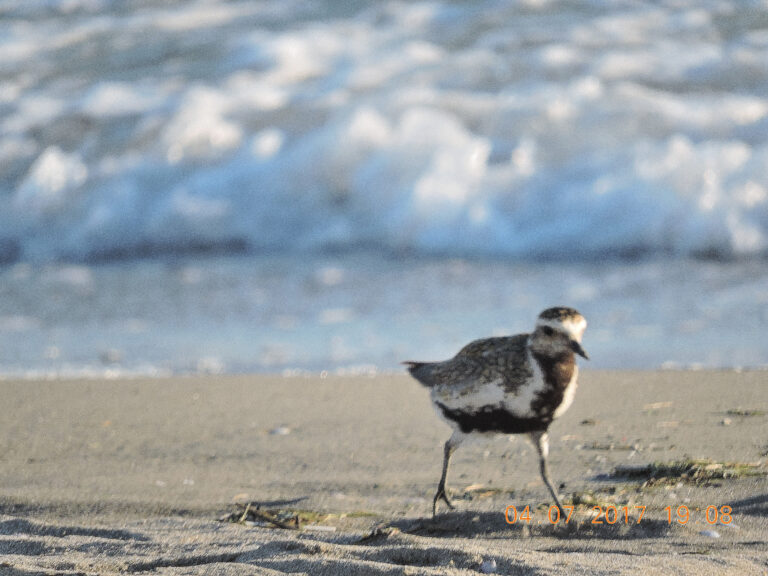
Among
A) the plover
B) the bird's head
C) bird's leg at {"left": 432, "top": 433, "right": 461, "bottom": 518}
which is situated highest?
the bird's head

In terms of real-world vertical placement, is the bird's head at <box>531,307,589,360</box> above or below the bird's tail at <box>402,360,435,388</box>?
above

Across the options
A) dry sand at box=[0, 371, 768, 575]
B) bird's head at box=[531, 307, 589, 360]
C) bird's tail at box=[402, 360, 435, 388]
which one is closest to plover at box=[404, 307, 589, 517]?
bird's head at box=[531, 307, 589, 360]

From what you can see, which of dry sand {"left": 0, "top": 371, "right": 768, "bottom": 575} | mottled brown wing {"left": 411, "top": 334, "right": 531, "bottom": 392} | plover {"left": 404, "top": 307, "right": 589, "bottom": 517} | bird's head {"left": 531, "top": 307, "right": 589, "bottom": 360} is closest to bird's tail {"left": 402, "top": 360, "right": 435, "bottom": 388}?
mottled brown wing {"left": 411, "top": 334, "right": 531, "bottom": 392}

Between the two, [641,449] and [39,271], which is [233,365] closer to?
[641,449]

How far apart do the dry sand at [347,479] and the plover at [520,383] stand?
0.36 metres

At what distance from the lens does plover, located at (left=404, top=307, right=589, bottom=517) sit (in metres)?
3.95

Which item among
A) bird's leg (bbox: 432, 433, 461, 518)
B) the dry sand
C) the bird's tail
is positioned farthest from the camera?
the bird's tail

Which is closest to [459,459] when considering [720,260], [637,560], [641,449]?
[641,449]
